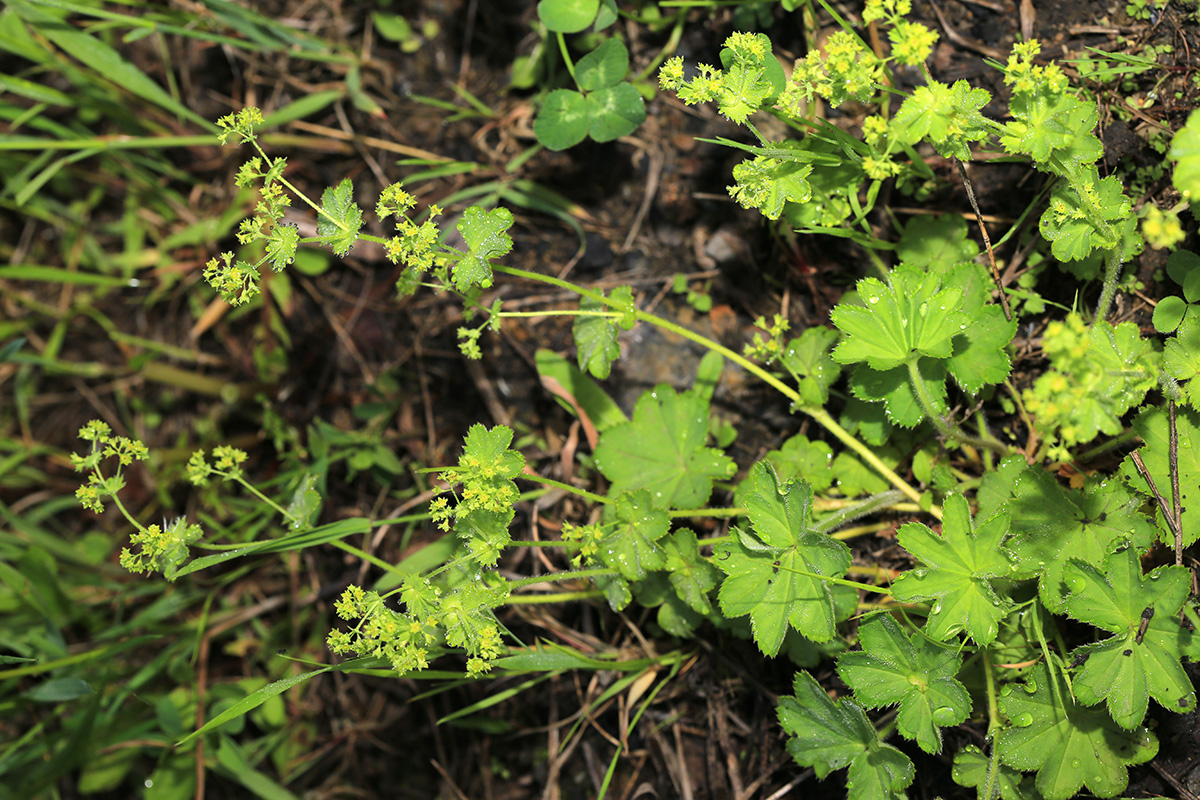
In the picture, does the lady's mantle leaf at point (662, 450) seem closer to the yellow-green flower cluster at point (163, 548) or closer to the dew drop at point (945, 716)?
the dew drop at point (945, 716)

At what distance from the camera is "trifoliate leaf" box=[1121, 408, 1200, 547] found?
2377 millimetres

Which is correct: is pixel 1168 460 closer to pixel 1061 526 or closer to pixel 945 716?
pixel 1061 526

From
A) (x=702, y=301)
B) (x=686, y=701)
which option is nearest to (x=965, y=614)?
(x=686, y=701)

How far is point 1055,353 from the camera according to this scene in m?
1.93

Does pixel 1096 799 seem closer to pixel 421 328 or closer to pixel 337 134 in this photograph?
pixel 421 328

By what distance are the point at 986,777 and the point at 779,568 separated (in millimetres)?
973

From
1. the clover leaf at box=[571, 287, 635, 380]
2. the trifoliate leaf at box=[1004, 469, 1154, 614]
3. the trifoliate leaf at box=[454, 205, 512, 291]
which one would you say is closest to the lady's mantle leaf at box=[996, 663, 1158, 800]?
the trifoliate leaf at box=[1004, 469, 1154, 614]

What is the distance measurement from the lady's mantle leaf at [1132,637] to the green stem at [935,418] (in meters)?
0.57

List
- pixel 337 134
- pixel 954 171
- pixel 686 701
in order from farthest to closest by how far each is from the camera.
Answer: pixel 337 134
pixel 686 701
pixel 954 171

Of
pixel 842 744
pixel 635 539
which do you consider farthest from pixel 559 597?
pixel 842 744

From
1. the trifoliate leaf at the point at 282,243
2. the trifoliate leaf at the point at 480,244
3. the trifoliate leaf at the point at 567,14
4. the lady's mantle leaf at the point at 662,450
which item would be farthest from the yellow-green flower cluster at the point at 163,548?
the trifoliate leaf at the point at 567,14

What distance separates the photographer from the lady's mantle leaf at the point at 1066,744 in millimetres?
2412

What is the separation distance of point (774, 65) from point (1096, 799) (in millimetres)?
2839

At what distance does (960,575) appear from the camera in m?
2.32
